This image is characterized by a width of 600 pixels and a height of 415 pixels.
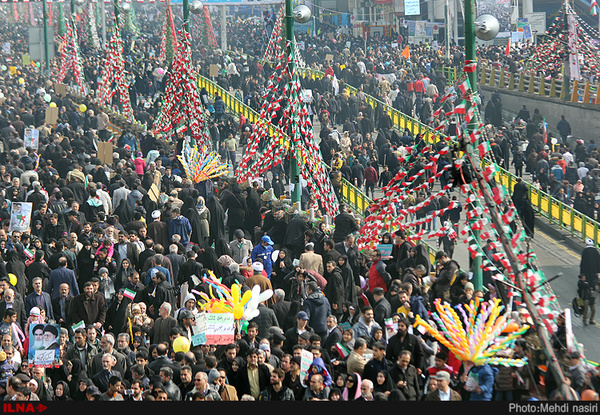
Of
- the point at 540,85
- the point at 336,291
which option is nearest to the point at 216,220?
the point at 336,291

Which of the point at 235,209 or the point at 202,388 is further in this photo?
the point at 235,209

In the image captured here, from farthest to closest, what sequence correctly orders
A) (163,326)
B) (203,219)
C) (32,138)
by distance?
(32,138) → (203,219) → (163,326)

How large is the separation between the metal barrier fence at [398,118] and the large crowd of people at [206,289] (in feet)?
1.72

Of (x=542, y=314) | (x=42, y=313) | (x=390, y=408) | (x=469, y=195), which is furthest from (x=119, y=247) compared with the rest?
(x=390, y=408)

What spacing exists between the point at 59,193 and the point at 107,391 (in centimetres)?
823

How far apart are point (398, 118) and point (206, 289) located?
69.8ft

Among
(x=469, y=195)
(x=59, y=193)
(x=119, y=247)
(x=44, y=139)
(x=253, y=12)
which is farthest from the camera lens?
(x=253, y=12)

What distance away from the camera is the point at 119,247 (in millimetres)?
15664

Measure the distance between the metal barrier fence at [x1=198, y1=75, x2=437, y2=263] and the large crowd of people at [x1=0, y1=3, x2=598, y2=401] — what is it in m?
0.52

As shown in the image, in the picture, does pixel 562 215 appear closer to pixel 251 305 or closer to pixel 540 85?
pixel 251 305

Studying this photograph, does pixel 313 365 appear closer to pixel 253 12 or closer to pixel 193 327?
pixel 193 327

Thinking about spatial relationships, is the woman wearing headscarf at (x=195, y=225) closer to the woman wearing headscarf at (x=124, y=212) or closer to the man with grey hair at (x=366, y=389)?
the woman wearing headscarf at (x=124, y=212)

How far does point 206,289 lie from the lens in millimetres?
13516

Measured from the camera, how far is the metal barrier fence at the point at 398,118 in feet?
72.6
